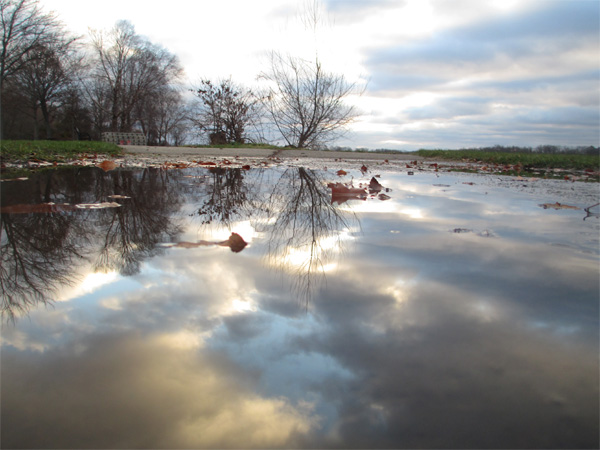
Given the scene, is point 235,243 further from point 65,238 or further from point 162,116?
point 162,116

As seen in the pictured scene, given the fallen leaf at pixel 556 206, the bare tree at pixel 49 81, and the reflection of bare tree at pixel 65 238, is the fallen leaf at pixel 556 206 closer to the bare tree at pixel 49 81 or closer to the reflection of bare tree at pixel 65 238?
the reflection of bare tree at pixel 65 238

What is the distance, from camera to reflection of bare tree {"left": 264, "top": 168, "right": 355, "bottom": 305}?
148 centimetres

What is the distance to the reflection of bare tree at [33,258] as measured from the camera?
1126 millimetres

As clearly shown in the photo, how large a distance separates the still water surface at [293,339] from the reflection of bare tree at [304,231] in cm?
2

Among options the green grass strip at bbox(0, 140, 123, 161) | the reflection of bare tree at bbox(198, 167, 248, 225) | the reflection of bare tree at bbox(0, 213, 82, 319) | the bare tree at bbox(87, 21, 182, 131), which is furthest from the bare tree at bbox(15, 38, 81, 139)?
the reflection of bare tree at bbox(0, 213, 82, 319)

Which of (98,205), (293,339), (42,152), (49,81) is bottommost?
(293,339)

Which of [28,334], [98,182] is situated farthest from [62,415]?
[98,182]

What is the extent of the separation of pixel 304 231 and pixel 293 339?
1.19 metres

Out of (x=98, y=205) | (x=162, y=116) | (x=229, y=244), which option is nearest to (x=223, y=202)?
(x=98, y=205)

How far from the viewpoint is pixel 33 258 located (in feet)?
4.71

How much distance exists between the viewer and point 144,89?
29828 millimetres

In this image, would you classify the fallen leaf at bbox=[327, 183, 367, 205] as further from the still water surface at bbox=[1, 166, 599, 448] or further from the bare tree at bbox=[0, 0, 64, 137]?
the bare tree at bbox=[0, 0, 64, 137]

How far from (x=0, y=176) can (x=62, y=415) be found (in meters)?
4.05

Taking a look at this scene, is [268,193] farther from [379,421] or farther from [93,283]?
[379,421]
